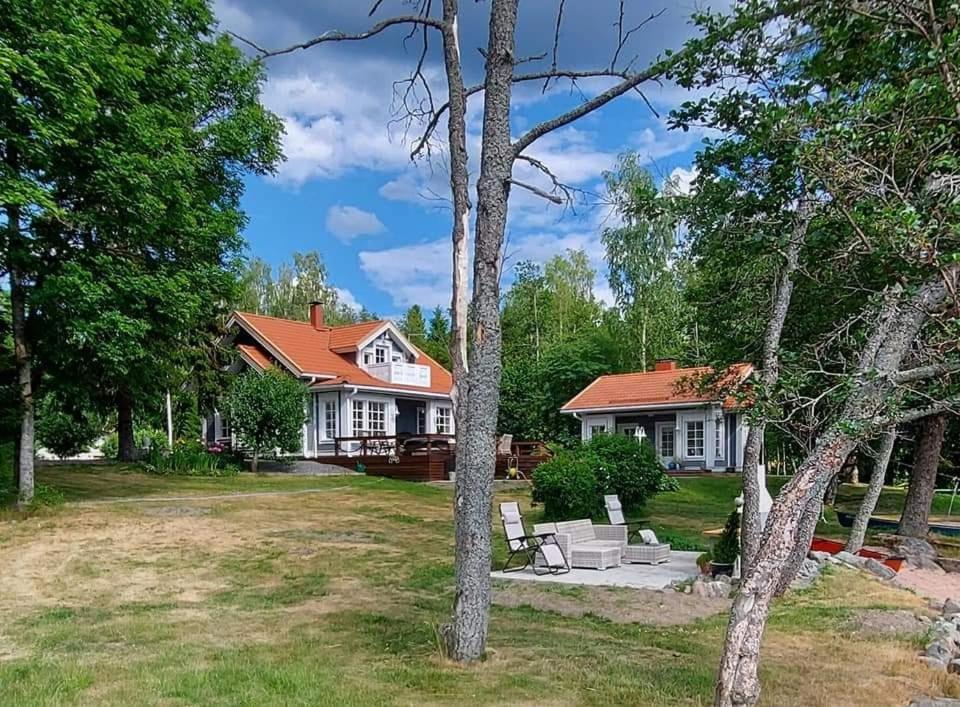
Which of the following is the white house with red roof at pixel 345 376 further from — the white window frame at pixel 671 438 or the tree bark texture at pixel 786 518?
the tree bark texture at pixel 786 518

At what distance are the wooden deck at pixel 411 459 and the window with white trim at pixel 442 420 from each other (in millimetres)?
5896

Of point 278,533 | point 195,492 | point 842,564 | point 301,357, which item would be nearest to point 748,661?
point 842,564

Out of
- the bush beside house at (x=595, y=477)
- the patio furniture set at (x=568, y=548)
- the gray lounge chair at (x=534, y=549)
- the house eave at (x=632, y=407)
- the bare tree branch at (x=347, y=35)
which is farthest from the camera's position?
the house eave at (x=632, y=407)

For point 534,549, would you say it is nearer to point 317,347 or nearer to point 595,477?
point 595,477

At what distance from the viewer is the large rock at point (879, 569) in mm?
10688

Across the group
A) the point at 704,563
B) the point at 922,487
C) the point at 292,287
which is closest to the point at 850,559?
the point at 704,563

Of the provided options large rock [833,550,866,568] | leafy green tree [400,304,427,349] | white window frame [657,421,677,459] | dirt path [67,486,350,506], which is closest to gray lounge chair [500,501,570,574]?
large rock [833,550,866,568]

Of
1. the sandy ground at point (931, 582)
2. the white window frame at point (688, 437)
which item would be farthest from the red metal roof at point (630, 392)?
the sandy ground at point (931, 582)

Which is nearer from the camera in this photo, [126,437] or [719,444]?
[126,437]

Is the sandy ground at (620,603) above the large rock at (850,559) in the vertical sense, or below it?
below

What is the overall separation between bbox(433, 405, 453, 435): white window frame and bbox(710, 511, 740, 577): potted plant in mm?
23363

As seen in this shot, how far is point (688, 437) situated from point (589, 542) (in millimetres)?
20479

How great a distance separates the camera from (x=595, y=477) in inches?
628

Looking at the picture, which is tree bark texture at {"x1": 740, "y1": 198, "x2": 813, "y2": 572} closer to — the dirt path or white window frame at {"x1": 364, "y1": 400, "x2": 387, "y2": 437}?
the dirt path
